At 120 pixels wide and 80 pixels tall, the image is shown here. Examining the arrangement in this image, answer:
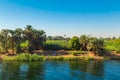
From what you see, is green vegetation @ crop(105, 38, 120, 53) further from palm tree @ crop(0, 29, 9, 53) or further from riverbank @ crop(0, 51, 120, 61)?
palm tree @ crop(0, 29, 9, 53)

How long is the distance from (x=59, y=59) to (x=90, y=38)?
65.3 ft

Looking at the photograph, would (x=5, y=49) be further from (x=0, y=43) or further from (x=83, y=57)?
(x=83, y=57)

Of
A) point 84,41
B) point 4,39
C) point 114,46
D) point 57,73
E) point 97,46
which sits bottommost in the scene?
point 57,73

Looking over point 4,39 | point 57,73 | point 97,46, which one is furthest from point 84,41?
point 57,73

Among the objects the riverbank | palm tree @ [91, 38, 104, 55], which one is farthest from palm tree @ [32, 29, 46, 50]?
palm tree @ [91, 38, 104, 55]

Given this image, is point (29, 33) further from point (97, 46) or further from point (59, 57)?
point (97, 46)

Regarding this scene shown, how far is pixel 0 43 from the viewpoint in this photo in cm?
8581

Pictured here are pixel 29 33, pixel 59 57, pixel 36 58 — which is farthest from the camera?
pixel 29 33

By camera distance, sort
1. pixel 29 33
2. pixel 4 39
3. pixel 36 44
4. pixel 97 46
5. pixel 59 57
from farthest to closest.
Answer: pixel 36 44, pixel 29 33, pixel 97 46, pixel 4 39, pixel 59 57

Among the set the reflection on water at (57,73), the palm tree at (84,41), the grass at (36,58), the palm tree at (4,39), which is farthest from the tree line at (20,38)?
the reflection on water at (57,73)

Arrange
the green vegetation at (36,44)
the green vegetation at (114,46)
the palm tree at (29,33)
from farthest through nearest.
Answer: the green vegetation at (114,46), the palm tree at (29,33), the green vegetation at (36,44)

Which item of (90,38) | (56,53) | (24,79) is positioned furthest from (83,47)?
(24,79)

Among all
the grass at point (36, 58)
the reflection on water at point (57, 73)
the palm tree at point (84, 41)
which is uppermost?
the palm tree at point (84, 41)

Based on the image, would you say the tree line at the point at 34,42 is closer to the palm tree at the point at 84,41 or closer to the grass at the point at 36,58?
the palm tree at the point at 84,41
